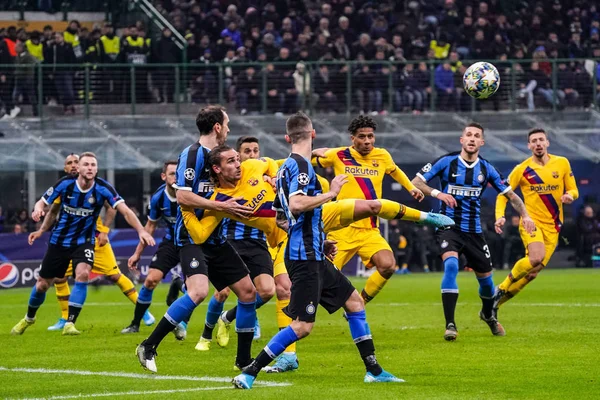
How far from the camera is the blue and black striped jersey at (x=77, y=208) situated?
639 inches

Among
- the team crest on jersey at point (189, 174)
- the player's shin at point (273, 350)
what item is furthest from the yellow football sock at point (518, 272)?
the player's shin at point (273, 350)

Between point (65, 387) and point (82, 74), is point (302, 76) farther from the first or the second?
point (65, 387)

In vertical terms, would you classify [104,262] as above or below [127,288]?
above

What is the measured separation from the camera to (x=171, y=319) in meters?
10.5

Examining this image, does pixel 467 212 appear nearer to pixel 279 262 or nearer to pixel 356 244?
pixel 356 244

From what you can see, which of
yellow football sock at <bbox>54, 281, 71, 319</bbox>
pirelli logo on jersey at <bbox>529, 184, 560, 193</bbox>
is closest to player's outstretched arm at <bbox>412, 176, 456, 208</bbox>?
pirelli logo on jersey at <bbox>529, 184, 560, 193</bbox>

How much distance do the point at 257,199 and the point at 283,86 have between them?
18387 mm

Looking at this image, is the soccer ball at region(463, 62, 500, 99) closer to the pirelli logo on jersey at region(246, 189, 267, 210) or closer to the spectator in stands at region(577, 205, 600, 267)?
the pirelli logo on jersey at region(246, 189, 267, 210)

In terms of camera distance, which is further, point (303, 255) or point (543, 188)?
point (543, 188)

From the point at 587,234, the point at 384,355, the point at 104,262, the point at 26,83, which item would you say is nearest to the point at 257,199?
the point at 384,355

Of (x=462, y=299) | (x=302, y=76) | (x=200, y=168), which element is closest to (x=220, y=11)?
(x=302, y=76)

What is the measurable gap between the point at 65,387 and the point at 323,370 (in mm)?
2464

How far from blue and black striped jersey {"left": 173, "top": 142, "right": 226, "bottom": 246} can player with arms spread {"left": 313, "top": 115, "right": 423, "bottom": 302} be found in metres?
3.62

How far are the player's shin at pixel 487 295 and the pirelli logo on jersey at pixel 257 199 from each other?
11.3 feet
